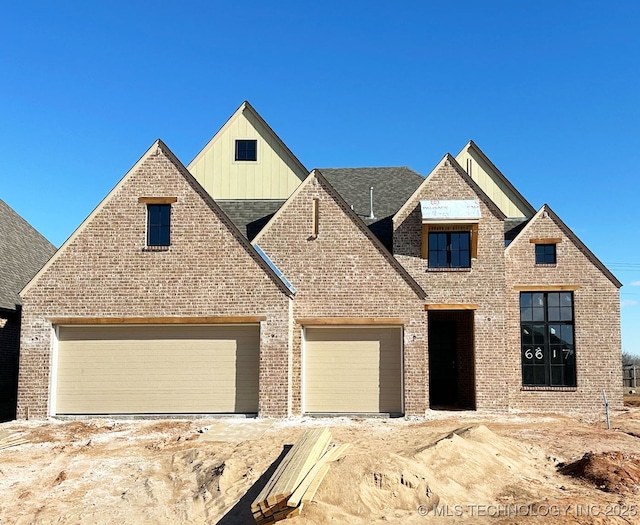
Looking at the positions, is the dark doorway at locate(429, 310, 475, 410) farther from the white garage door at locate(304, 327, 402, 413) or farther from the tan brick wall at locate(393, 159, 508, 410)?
the white garage door at locate(304, 327, 402, 413)

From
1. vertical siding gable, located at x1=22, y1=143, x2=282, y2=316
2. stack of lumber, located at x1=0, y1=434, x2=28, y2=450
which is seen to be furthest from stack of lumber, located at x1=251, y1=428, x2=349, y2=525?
stack of lumber, located at x1=0, y1=434, x2=28, y2=450

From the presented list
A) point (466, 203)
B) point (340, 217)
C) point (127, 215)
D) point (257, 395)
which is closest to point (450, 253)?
point (466, 203)

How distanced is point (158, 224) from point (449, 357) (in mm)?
11339

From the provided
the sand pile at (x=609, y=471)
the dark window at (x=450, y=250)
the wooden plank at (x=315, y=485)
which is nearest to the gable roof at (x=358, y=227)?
the dark window at (x=450, y=250)

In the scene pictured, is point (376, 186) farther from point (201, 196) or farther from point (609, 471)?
point (609, 471)

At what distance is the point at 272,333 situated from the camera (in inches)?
610

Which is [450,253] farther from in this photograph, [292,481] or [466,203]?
[292,481]

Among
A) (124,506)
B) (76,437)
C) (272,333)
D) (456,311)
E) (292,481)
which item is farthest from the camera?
(456,311)

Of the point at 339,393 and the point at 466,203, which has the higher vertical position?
the point at 466,203

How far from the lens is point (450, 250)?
60.7 ft

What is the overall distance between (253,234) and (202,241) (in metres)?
2.75

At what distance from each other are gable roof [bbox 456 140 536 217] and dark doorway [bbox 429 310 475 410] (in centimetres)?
502

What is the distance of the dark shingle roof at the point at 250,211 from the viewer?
19.0 meters

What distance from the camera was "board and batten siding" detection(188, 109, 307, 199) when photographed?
20.4 metres
